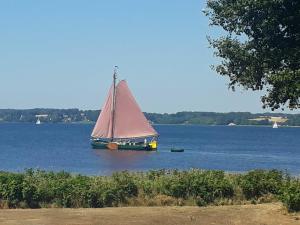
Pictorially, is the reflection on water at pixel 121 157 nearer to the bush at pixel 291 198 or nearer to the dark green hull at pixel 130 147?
the dark green hull at pixel 130 147

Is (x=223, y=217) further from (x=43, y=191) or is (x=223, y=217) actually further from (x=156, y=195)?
(x=43, y=191)

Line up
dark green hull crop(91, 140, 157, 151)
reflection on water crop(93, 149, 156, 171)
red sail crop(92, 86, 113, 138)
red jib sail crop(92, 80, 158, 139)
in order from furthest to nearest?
dark green hull crop(91, 140, 157, 151)
red sail crop(92, 86, 113, 138)
red jib sail crop(92, 80, 158, 139)
reflection on water crop(93, 149, 156, 171)

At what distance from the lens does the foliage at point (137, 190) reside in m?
18.1

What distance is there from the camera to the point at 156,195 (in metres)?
18.8

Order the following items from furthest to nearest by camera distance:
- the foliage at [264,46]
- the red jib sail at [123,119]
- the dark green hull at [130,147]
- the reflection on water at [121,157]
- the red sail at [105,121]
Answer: the dark green hull at [130,147] → the red sail at [105,121] → the red jib sail at [123,119] → the reflection on water at [121,157] → the foliage at [264,46]

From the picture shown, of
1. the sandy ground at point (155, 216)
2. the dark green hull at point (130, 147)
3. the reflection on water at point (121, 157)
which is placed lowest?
the reflection on water at point (121, 157)

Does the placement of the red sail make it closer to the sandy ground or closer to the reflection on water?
the reflection on water

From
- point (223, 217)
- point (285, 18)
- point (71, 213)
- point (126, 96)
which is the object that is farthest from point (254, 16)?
point (126, 96)

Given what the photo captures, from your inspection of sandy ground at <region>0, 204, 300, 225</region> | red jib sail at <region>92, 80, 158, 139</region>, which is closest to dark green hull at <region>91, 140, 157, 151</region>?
red jib sail at <region>92, 80, 158, 139</region>

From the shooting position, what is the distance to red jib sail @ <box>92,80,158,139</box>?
97.2 metres

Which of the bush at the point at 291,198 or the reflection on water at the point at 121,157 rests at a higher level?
the bush at the point at 291,198

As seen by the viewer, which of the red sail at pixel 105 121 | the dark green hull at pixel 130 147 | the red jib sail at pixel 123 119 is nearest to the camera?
the red jib sail at pixel 123 119

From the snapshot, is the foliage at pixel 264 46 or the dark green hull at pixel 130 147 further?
the dark green hull at pixel 130 147

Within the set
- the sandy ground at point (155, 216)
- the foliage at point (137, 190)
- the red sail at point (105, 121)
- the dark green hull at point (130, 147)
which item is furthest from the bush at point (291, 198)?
the dark green hull at point (130, 147)
